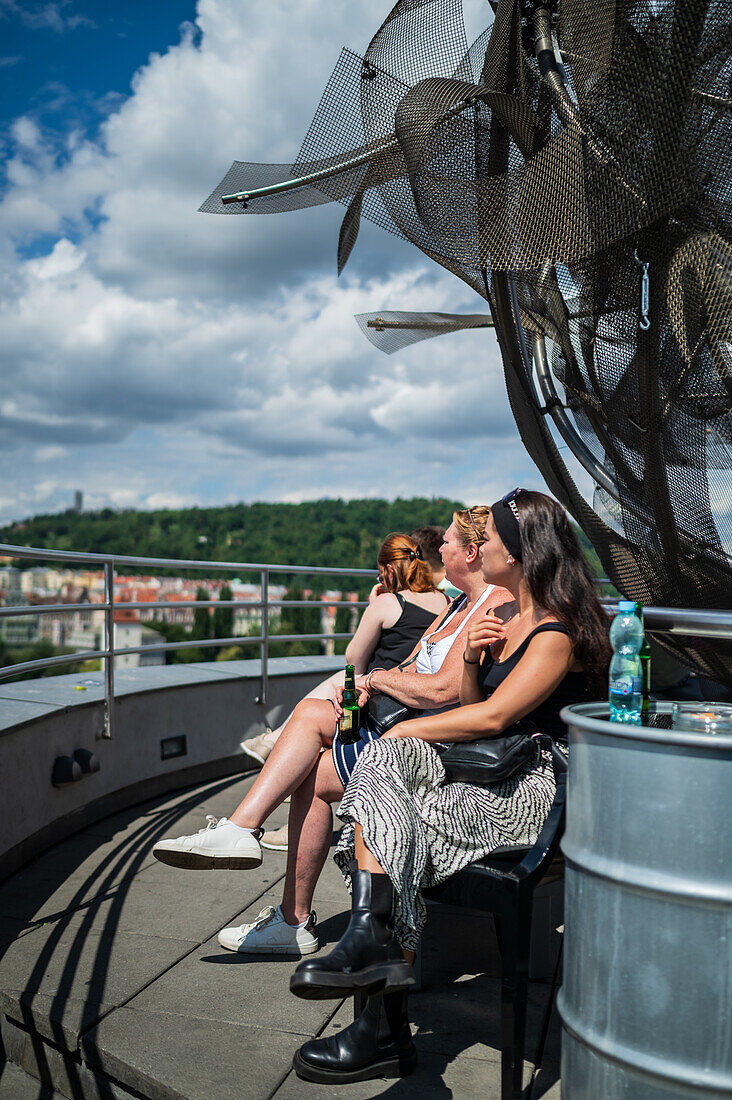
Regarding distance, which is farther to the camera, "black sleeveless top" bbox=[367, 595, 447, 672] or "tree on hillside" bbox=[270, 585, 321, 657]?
"tree on hillside" bbox=[270, 585, 321, 657]

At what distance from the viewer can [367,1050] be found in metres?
2.12

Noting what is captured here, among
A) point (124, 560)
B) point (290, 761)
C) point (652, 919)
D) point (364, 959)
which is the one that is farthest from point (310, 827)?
point (124, 560)

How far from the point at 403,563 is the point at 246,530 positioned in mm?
48708

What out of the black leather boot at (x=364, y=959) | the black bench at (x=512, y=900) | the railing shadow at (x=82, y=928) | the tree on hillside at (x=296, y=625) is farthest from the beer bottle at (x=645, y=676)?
the tree on hillside at (x=296, y=625)

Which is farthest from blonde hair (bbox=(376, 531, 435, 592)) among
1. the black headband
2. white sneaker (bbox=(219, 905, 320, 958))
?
white sneaker (bbox=(219, 905, 320, 958))

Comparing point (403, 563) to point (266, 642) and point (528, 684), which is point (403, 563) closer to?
point (528, 684)

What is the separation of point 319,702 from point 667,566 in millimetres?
1257

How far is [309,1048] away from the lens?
2125 millimetres

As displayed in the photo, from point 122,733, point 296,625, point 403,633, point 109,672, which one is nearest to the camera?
point 403,633

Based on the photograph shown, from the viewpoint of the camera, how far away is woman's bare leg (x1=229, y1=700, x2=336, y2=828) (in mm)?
2672

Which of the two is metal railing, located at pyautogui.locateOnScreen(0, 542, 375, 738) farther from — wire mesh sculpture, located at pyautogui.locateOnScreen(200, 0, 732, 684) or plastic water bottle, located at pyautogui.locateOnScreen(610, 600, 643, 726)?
plastic water bottle, located at pyautogui.locateOnScreen(610, 600, 643, 726)

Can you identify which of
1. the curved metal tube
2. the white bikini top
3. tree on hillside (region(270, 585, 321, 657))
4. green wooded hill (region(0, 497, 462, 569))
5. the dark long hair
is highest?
green wooded hill (region(0, 497, 462, 569))

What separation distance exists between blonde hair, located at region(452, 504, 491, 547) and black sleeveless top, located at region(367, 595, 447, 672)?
2.51 ft

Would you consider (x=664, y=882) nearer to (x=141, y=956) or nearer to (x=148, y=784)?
(x=141, y=956)
